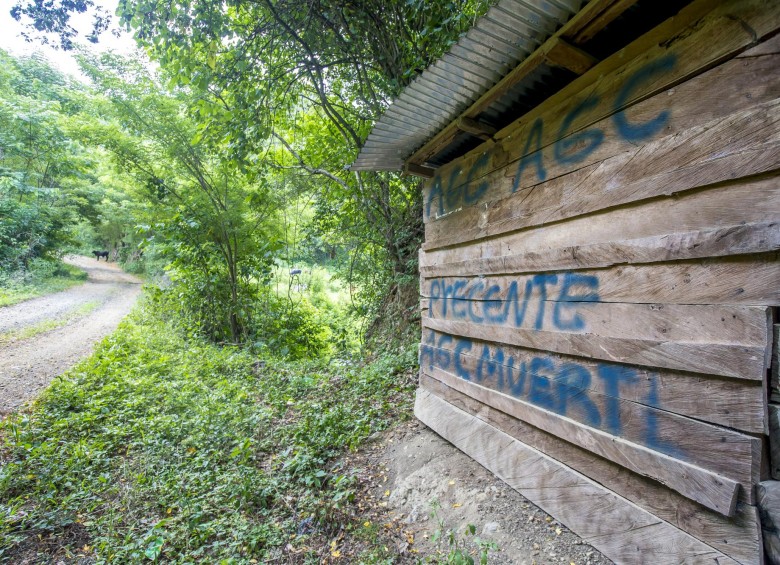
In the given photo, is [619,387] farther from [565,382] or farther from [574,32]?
[574,32]

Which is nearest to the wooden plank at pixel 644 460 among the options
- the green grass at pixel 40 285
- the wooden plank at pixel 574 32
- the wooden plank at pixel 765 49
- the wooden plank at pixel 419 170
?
the wooden plank at pixel 765 49

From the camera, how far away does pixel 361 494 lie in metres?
3.46

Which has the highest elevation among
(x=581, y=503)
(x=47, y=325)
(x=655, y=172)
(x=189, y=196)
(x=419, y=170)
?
(x=189, y=196)

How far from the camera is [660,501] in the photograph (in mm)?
1925

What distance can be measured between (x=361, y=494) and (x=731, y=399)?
2.89 m

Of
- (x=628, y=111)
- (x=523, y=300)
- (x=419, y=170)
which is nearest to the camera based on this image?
(x=628, y=111)

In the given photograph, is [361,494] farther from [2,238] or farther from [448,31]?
[2,238]

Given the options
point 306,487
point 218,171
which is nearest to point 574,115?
point 306,487

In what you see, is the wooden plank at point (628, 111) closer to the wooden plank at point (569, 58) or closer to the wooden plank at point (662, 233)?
the wooden plank at point (569, 58)

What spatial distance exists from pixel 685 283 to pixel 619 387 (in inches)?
26.3

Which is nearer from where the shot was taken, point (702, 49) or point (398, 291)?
point (702, 49)

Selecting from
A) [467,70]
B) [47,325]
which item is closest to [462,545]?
[467,70]

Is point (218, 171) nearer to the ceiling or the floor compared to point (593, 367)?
nearer to the ceiling

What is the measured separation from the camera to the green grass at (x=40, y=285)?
12.9 metres
